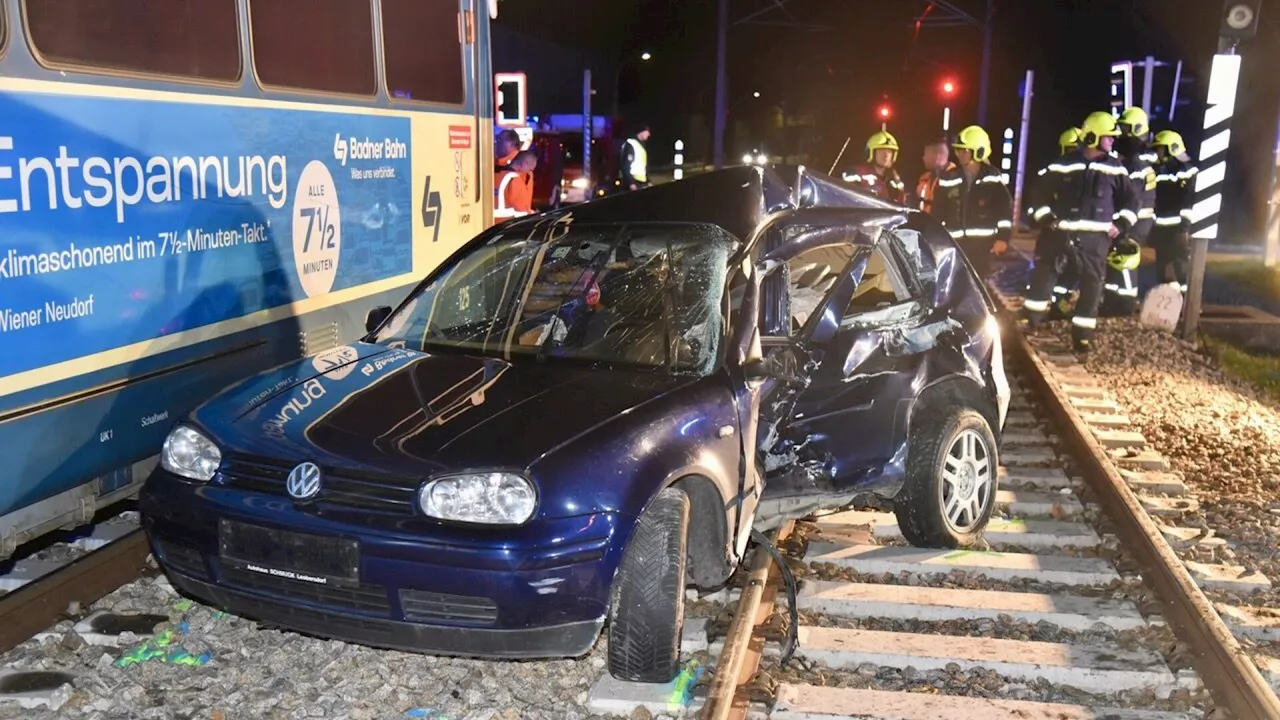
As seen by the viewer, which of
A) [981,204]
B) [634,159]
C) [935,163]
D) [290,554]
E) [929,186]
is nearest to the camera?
[290,554]

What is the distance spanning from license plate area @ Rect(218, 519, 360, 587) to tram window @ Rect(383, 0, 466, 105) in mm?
4239

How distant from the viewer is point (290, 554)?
3977mm

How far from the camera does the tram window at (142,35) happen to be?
15.7 feet

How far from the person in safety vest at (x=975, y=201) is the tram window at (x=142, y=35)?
8620 mm

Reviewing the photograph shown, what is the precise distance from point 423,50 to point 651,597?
508 cm

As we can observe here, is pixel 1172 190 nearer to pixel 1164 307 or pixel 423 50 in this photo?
pixel 1164 307

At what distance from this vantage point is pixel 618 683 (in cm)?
425

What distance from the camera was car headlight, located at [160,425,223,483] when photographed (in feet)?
14.0

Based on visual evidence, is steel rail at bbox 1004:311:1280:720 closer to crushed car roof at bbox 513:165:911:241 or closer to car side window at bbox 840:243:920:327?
car side window at bbox 840:243:920:327

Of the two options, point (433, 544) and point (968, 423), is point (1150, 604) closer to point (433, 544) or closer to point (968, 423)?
point (968, 423)

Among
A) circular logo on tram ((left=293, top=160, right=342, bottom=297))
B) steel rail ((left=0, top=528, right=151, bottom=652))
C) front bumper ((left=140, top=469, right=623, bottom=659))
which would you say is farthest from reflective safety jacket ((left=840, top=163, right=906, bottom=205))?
front bumper ((left=140, top=469, right=623, bottom=659))

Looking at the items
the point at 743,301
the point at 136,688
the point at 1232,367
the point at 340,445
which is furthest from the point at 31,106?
the point at 1232,367

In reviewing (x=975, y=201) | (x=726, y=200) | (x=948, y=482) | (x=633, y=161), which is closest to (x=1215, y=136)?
(x=975, y=201)

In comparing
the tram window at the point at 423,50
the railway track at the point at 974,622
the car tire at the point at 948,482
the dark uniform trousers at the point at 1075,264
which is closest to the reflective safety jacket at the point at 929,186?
the dark uniform trousers at the point at 1075,264
